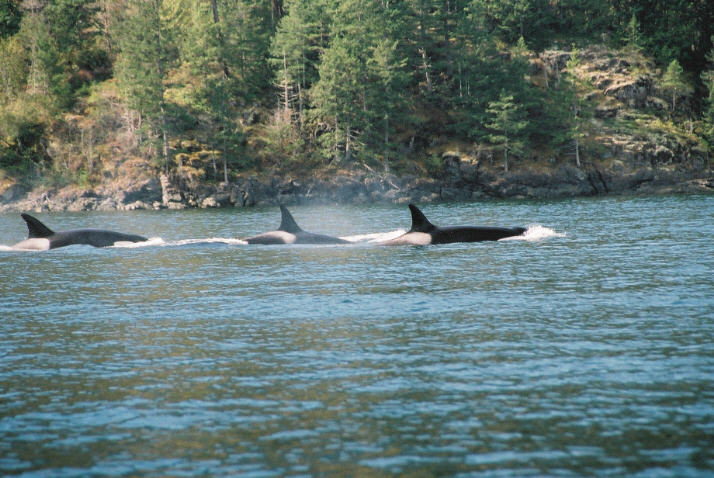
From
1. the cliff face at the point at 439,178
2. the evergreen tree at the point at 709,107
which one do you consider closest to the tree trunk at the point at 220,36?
the cliff face at the point at 439,178

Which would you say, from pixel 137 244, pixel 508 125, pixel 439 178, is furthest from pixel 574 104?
pixel 137 244

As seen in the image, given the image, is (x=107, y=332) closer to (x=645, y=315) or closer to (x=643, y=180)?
(x=645, y=315)

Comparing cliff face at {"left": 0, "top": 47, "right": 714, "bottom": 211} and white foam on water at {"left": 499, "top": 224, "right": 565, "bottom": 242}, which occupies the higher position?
cliff face at {"left": 0, "top": 47, "right": 714, "bottom": 211}

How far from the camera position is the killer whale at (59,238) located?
1389 inches

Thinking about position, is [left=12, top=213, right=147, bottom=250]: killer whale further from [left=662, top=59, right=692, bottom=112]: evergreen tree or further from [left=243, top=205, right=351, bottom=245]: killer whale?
[left=662, top=59, right=692, bottom=112]: evergreen tree

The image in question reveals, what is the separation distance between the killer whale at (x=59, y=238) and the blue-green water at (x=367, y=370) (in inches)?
382

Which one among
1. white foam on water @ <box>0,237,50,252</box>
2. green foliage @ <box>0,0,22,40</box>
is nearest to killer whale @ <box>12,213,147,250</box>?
white foam on water @ <box>0,237,50,252</box>

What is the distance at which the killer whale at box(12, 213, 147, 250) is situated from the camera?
3528cm

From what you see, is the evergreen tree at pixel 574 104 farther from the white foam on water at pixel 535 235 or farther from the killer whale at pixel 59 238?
the killer whale at pixel 59 238

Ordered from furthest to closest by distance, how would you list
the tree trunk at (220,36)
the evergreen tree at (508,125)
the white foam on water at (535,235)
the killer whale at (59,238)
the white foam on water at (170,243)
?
the tree trunk at (220,36)
the evergreen tree at (508,125)
the white foam on water at (170,243)
the killer whale at (59,238)
the white foam on water at (535,235)

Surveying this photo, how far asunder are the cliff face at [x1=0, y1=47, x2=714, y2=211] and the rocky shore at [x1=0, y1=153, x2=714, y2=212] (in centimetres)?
12

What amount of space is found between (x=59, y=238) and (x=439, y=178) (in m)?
59.7

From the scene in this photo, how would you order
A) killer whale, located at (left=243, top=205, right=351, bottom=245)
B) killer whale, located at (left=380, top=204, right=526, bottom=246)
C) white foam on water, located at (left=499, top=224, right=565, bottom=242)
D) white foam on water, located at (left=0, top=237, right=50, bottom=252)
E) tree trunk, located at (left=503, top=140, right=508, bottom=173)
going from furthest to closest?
tree trunk, located at (left=503, top=140, right=508, bottom=173) → white foam on water, located at (left=0, top=237, right=50, bottom=252) → killer whale, located at (left=243, top=205, right=351, bottom=245) → white foam on water, located at (left=499, top=224, right=565, bottom=242) → killer whale, located at (left=380, top=204, right=526, bottom=246)

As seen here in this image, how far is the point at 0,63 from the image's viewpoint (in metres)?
101
